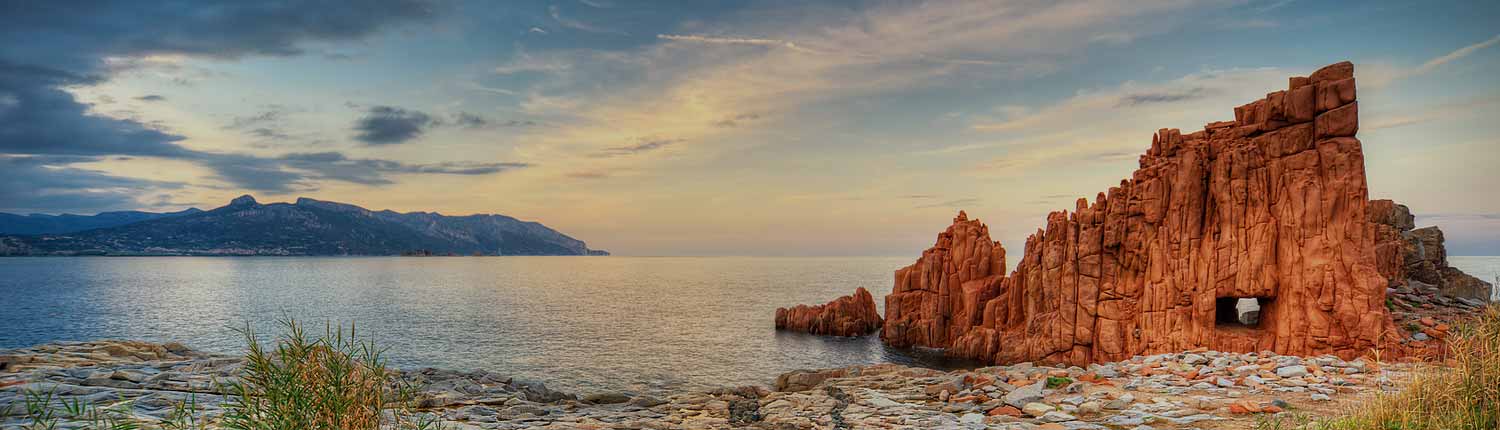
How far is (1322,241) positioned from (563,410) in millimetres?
33394

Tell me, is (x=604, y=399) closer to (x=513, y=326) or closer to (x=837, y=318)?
(x=837, y=318)

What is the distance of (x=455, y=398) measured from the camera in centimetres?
2016

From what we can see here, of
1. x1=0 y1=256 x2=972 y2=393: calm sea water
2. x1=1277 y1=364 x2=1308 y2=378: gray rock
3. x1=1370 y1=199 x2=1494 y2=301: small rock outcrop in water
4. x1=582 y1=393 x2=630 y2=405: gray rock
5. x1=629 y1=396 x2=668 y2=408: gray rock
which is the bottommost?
x1=0 y1=256 x2=972 y2=393: calm sea water

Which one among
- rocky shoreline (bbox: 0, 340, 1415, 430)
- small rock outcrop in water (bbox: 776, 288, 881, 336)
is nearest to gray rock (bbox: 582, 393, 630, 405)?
rocky shoreline (bbox: 0, 340, 1415, 430)

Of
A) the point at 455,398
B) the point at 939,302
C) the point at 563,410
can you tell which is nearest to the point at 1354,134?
the point at 939,302

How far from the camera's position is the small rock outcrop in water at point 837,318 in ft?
193

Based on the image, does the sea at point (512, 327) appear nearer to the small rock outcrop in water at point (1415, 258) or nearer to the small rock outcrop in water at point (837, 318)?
the small rock outcrop in water at point (837, 318)

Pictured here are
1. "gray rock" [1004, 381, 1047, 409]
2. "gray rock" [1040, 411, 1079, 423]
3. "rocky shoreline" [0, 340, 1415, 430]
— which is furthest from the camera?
"gray rock" [1004, 381, 1047, 409]

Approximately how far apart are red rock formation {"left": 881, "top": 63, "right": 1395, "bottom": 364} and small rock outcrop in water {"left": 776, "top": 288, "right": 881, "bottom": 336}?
55.7ft

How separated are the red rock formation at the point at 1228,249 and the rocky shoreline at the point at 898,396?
39.5 ft

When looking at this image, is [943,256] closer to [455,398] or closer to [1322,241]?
[1322,241]

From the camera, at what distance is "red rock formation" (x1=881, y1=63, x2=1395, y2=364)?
28.0 meters

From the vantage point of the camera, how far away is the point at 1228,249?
1240 inches

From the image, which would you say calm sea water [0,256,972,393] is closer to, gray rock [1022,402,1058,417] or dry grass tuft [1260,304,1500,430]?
gray rock [1022,402,1058,417]
